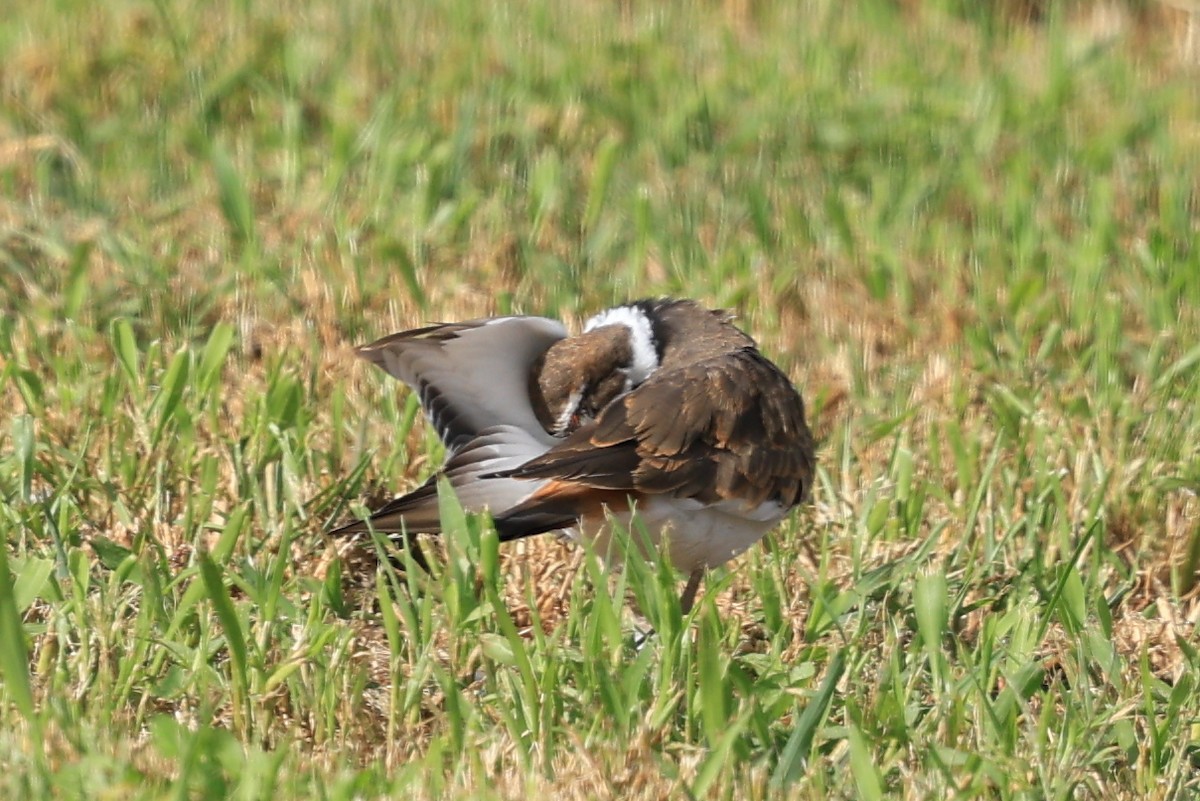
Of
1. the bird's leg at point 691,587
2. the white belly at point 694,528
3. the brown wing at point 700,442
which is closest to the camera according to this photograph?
the brown wing at point 700,442

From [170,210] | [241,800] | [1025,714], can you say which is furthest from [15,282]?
[1025,714]

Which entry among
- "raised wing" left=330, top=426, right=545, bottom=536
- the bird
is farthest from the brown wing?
"raised wing" left=330, top=426, right=545, bottom=536

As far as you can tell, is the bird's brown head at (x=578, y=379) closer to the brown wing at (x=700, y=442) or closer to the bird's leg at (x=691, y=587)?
the brown wing at (x=700, y=442)

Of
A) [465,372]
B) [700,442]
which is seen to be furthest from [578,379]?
[700,442]

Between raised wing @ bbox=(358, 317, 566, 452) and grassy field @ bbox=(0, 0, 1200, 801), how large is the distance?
33cm

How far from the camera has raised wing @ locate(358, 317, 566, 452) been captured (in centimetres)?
450

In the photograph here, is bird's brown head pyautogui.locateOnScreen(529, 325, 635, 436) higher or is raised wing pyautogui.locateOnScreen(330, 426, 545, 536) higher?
bird's brown head pyautogui.locateOnScreen(529, 325, 635, 436)

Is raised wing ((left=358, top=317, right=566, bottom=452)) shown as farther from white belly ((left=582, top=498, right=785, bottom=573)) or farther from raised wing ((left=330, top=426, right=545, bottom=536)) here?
white belly ((left=582, top=498, right=785, bottom=573))

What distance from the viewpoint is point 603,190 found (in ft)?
21.3

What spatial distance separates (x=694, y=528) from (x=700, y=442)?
0.64ft

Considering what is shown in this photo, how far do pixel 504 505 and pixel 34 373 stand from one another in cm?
145

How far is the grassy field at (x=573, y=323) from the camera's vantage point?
146 inches

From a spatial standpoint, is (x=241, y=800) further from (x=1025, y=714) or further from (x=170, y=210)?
(x=170, y=210)

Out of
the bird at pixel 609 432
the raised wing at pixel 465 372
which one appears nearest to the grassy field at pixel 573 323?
the bird at pixel 609 432
